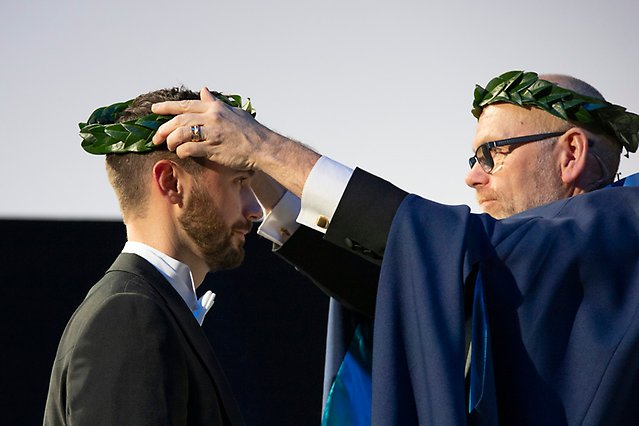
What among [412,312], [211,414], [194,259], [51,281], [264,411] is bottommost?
[264,411]

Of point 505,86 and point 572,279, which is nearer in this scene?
point 572,279

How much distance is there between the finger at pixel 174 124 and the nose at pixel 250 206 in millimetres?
289

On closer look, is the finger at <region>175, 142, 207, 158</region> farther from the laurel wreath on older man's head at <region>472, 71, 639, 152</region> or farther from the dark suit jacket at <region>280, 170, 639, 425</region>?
the laurel wreath on older man's head at <region>472, 71, 639, 152</region>

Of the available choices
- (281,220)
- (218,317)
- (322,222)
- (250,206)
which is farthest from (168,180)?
(218,317)

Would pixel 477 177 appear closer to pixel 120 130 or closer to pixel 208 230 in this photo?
pixel 208 230

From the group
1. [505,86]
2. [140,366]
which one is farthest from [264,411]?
[140,366]

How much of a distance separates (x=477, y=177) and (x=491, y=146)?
9 centimetres

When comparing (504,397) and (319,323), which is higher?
(504,397)

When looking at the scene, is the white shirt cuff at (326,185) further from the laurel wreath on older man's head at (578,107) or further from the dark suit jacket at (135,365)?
the laurel wreath on older man's head at (578,107)

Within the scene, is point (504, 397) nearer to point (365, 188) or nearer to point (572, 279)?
point (572, 279)

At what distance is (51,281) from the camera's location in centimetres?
452

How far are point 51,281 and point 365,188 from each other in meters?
2.75

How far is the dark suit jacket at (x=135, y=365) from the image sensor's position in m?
2.01

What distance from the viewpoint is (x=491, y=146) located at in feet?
9.18
